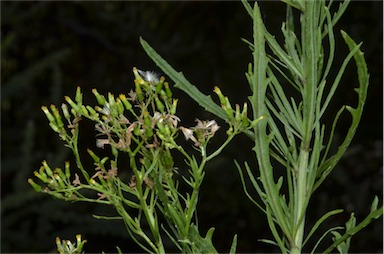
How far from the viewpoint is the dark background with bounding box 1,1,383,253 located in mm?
1890

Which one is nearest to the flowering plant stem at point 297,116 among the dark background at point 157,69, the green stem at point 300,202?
the green stem at point 300,202

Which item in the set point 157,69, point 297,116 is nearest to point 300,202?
point 297,116

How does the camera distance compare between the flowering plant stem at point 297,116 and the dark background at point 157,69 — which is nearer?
the flowering plant stem at point 297,116

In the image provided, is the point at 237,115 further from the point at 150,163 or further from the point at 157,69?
the point at 157,69

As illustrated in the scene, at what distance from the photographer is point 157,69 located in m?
2.14

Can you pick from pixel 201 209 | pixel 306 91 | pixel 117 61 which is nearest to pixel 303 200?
pixel 306 91

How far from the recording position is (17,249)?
6.23 feet

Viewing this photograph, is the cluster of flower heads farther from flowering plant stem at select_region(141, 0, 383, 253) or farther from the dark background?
the dark background

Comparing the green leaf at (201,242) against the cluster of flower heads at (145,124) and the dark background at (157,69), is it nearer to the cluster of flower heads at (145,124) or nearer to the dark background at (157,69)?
the cluster of flower heads at (145,124)

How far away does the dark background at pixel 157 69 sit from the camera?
1890 millimetres

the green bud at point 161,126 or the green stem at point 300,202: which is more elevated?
the green bud at point 161,126

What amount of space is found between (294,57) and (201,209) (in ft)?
5.91

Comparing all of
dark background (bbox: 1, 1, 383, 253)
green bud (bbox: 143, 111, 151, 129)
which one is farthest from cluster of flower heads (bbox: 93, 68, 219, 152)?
dark background (bbox: 1, 1, 383, 253)

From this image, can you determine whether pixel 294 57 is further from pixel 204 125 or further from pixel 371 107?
pixel 371 107
